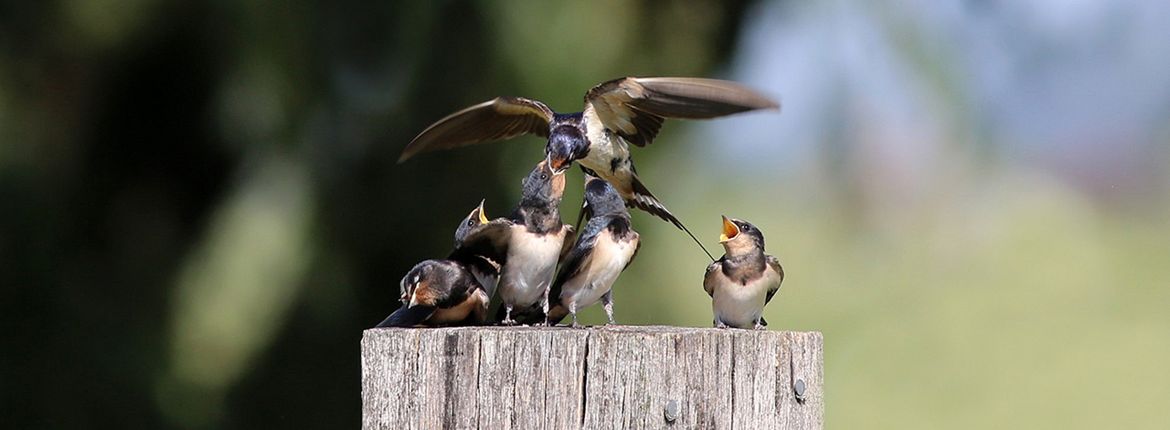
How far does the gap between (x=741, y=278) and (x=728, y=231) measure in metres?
0.13

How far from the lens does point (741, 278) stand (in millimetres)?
2586

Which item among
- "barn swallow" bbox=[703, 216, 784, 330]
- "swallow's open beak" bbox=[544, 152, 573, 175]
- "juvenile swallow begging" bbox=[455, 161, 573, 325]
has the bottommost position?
"juvenile swallow begging" bbox=[455, 161, 573, 325]

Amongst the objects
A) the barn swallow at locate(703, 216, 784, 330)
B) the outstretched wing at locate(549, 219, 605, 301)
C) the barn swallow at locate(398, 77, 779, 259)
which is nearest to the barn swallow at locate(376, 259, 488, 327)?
the outstretched wing at locate(549, 219, 605, 301)

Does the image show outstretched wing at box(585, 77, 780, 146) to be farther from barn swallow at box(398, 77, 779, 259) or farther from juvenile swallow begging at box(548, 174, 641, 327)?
juvenile swallow begging at box(548, 174, 641, 327)

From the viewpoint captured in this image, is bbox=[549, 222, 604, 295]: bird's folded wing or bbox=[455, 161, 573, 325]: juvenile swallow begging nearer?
bbox=[455, 161, 573, 325]: juvenile swallow begging

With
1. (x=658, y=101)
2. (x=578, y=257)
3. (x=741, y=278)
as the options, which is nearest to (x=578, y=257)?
(x=578, y=257)

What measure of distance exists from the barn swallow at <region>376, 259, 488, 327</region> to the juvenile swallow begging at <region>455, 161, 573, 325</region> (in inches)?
1.9

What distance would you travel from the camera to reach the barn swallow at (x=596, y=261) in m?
2.10

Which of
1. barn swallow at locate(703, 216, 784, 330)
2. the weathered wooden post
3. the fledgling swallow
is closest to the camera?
the weathered wooden post

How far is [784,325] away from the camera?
3.72 meters

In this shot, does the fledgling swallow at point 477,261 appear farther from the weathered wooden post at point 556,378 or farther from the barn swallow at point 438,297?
the weathered wooden post at point 556,378

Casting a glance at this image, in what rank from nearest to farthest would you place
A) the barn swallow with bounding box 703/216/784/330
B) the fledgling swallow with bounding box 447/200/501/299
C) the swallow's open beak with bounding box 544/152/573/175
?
1. the swallow's open beak with bounding box 544/152/573/175
2. the fledgling swallow with bounding box 447/200/501/299
3. the barn swallow with bounding box 703/216/784/330

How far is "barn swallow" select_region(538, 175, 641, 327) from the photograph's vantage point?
6.89 ft

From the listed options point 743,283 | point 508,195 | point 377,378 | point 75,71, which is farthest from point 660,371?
point 75,71
